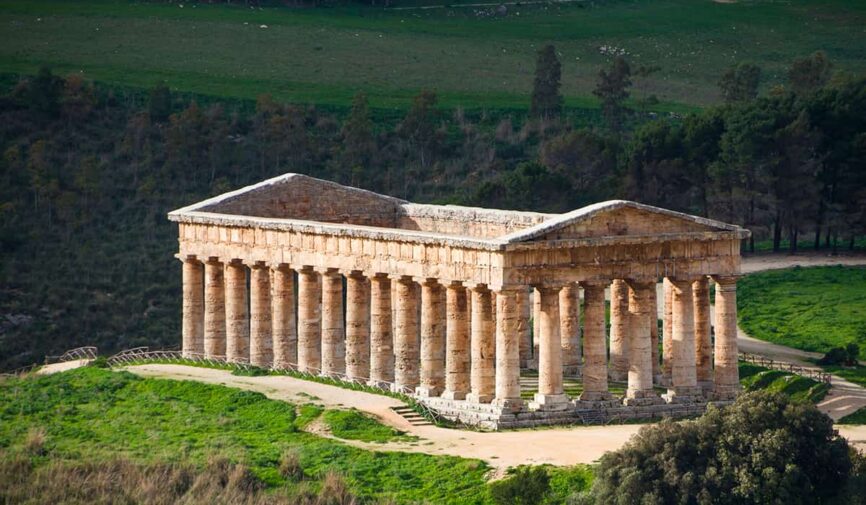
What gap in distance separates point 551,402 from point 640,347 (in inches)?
177

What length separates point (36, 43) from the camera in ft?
555

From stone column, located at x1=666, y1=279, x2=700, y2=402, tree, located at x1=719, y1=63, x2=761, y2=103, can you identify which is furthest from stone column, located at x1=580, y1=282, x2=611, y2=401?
tree, located at x1=719, y1=63, x2=761, y2=103

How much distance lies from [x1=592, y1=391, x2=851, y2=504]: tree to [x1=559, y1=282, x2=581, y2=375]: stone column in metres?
20.6

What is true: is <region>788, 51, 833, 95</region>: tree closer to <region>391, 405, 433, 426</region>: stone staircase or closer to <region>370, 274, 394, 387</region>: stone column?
<region>370, 274, 394, 387</region>: stone column

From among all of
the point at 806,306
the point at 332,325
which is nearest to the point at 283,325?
the point at 332,325

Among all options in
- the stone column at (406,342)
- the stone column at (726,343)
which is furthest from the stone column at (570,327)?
the stone column at (726,343)

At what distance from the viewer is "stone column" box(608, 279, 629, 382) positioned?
97312 millimetres

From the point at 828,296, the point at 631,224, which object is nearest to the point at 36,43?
the point at 828,296

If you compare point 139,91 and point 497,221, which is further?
point 139,91

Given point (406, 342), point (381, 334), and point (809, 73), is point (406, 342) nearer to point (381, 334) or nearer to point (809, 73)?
point (381, 334)

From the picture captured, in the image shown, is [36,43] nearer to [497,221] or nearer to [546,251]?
[497,221]

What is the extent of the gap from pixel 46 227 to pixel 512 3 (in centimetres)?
6501

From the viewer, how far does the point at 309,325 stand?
332 ft

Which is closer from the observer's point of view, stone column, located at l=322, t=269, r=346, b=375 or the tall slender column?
stone column, located at l=322, t=269, r=346, b=375
